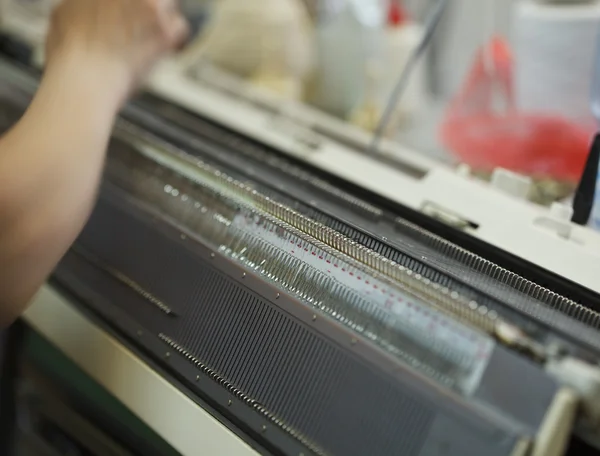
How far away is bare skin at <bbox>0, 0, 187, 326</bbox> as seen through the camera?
59cm

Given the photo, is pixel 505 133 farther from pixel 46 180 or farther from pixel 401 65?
pixel 46 180

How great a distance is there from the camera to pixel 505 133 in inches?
40.1

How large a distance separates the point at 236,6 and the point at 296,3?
0.16 metres

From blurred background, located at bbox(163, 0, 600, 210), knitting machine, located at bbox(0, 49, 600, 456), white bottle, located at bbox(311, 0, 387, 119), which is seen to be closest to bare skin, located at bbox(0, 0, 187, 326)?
knitting machine, located at bbox(0, 49, 600, 456)

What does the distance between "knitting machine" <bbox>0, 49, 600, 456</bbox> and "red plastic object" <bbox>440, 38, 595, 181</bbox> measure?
0.94 feet

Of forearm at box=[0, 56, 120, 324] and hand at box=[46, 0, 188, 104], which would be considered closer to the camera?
forearm at box=[0, 56, 120, 324]

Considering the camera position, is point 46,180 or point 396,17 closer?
point 46,180

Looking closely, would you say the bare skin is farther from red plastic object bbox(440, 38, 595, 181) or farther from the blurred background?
red plastic object bbox(440, 38, 595, 181)

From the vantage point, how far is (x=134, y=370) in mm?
725

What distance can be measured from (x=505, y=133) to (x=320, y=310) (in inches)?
21.8

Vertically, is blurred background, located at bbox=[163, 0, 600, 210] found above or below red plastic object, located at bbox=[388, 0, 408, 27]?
below

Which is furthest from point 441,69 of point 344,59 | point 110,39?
point 110,39

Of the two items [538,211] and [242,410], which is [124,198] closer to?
[242,410]

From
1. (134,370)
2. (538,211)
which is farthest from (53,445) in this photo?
(538,211)
